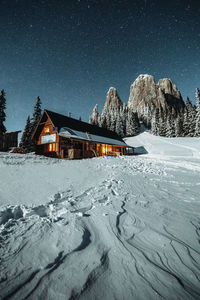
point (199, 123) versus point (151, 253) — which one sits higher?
point (199, 123)

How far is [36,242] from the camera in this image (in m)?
1.63

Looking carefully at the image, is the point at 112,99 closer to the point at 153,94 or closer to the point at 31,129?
the point at 153,94

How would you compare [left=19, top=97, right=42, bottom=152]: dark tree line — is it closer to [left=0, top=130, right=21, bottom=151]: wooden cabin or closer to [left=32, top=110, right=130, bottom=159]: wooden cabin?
[left=0, top=130, right=21, bottom=151]: wooden cabin

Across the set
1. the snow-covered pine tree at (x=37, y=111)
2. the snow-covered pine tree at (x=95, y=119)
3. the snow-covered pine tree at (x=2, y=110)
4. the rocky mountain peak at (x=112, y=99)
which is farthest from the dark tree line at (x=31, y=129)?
the rocky mountain peak at (x=112, y=99)

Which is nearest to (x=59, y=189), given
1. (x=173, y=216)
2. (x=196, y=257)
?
(x=173, y=216)

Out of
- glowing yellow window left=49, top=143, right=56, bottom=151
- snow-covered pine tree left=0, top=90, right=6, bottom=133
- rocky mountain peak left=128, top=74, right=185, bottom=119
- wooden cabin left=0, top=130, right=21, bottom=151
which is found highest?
rocky mountain peak left=128, top=74, right=185, bottom=119

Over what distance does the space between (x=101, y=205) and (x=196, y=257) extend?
1772 mm

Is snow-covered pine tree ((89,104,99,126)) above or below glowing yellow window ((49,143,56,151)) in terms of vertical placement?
above

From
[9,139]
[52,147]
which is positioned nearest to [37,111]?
[9,139]

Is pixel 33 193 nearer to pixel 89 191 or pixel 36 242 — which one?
pixel 89 191

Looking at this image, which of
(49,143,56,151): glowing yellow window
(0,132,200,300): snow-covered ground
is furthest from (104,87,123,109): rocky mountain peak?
(0,132,200,300): snow-covered ground

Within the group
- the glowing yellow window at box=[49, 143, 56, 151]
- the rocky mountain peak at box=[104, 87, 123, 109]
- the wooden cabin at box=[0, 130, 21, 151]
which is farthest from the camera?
the rocky mountain peak at box=[104, 87, 123, 109]

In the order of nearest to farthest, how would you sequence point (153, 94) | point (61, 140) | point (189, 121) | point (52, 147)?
point (61, 140) → point (52, 147) → point (189, 121) → point (153, 94)

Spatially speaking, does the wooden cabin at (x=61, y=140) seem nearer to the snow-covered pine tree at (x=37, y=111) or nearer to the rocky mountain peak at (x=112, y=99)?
the snow-covered pine tree at (x=37, y=111)
